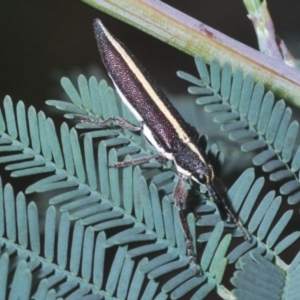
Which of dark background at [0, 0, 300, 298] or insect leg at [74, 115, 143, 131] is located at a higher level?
dark background at [0, 0, 300, 298]

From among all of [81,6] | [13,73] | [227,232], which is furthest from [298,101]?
[81,6]

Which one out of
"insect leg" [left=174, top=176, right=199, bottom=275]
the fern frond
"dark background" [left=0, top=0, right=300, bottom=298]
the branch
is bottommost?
"insect leg" [left=174, top=176, right=199, bottom=275]

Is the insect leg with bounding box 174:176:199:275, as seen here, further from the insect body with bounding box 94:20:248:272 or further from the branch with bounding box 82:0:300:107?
the branch with bounding box 82:0:300:107

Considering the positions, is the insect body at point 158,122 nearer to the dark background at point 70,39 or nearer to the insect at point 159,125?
the insect at point 159,125

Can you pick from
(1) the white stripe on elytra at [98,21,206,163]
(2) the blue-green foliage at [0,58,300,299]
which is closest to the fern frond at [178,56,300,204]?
(2) the blue-green foliage at [0,58,300,299]

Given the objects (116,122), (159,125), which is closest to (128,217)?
(116,122)

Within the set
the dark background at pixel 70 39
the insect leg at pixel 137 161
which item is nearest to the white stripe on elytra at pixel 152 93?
the insect leg at pixel 137 161
